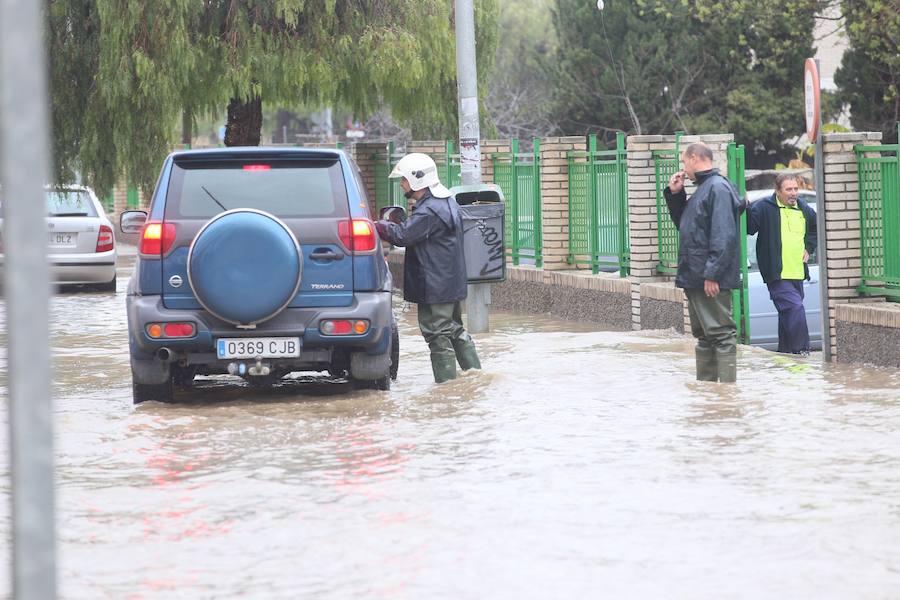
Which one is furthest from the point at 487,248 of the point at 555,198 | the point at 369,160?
the point at 369,160

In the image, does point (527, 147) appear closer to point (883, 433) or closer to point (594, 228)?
point (594, 228)

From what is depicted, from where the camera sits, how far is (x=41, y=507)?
332 cm

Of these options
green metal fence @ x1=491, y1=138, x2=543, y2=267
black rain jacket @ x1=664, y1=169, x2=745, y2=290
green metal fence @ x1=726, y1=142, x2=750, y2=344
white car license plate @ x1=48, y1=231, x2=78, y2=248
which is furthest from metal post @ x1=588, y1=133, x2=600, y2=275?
white car license plate @ x1=48, y1=231, x2=78, y2=248

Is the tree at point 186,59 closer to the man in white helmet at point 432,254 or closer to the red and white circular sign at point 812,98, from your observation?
the man in white helmet at point 432,254

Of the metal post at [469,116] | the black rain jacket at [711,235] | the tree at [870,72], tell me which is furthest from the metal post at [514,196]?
the tree at [870,72]

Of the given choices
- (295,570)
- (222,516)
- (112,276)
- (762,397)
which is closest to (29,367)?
(295,570)

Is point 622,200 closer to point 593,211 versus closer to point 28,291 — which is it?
point 593,211

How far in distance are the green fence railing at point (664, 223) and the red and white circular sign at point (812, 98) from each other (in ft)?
11.7

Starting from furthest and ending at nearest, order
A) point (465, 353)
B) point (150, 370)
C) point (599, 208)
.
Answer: point (599, 208) < point (465, 353) < point (150, 370)

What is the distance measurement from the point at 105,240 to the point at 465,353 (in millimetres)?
12056

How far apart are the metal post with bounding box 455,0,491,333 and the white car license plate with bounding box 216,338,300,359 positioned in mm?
5874

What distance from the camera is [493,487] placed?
7805 millimetres

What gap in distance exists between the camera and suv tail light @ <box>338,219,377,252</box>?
10.5 m

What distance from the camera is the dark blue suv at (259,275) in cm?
1028
